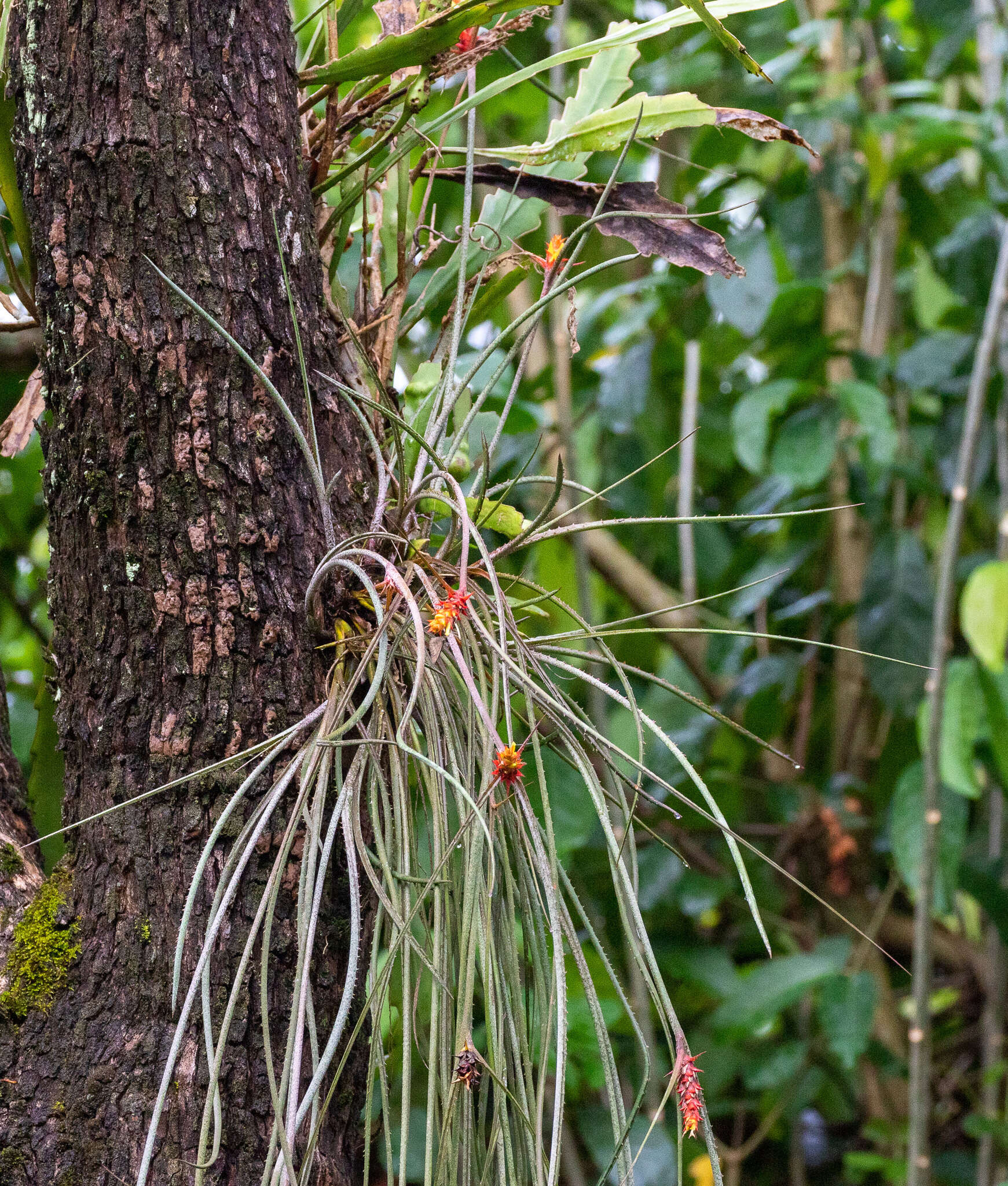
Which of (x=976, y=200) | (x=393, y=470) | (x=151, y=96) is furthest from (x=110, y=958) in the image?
(x=976, y=200)

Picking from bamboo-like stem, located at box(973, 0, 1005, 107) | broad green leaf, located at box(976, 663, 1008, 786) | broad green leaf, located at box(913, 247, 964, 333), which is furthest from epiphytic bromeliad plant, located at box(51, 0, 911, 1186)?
broad green leaf, located at box(913, 247, 964, 333)

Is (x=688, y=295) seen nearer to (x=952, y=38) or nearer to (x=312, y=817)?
(x=952, y=38)

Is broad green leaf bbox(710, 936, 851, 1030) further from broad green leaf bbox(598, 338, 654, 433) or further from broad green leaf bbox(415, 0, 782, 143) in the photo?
broad green leaf bbox(415, 0, 782, 143)

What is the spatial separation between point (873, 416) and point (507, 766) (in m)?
0.95

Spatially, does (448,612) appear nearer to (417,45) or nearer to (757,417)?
(417,45)

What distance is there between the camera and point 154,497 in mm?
409

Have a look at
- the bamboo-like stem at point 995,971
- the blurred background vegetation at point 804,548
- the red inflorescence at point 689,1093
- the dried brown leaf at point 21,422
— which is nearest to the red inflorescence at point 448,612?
the red inflorescence at point 689,1093

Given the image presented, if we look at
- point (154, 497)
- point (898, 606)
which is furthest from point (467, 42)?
point (898, 606)

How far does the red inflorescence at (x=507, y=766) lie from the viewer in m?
0.34

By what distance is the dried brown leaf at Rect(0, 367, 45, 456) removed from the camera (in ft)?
1.68

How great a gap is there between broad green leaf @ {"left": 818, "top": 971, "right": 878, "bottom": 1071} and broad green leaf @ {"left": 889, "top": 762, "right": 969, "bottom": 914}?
121mm

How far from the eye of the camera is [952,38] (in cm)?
139

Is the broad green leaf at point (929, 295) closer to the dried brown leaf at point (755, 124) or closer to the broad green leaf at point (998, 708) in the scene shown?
the broad green leaf at point (998, 708)

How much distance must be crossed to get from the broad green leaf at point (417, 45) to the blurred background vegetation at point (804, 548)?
1.69 feet
